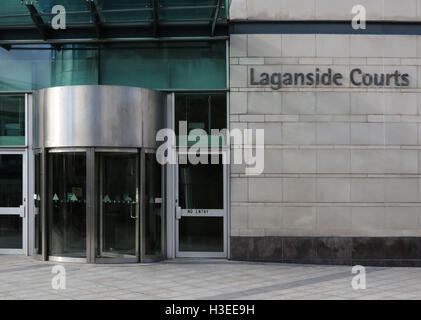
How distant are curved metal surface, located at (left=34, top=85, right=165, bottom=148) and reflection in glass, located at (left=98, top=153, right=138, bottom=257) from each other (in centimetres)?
43

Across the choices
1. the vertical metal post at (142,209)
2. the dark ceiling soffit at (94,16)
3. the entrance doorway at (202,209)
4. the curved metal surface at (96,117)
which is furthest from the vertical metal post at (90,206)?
the dark ceiling soffit at (94,16)

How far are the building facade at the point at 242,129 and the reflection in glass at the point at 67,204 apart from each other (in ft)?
0.09

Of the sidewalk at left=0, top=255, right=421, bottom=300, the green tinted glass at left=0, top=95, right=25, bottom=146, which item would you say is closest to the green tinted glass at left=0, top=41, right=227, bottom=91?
the green tinted glass at left=0, top=95, right=25, bottom=146

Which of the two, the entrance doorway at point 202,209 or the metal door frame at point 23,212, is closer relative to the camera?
the entrance doorway at point 202,209

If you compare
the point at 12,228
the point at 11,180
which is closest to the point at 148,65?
the point at 11,180

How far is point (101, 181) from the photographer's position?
11336mm

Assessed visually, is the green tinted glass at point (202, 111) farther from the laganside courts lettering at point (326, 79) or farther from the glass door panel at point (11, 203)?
the glass door panel at point (11, 203)

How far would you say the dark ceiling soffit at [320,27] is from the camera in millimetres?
11633

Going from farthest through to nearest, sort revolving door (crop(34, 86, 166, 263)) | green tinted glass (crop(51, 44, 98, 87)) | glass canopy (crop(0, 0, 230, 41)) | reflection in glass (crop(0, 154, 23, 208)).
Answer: reflection in glass (crop(0, 154, 23, 208)), green tinted glass (crop(51, 44, 98, 87)), glass canopy (crop(0, 0, 230, 41)), revolving door (crop(34, 86, 166, 263))

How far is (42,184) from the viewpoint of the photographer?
11.6 meters

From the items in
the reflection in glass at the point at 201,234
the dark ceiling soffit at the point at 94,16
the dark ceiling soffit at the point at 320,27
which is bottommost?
the reflection in glass at the point at 201,234

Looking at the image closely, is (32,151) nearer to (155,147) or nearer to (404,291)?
(155,147)

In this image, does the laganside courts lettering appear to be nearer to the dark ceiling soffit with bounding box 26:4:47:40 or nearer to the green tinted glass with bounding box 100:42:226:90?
the green tinted glass with bounding box 100:42:226:90

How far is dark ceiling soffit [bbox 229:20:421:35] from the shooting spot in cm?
1163
